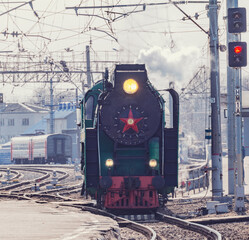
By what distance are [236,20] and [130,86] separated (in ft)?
9.60

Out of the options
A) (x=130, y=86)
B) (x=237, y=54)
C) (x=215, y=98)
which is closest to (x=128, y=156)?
(x=130, y=86)

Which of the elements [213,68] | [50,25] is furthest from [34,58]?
[213,68]

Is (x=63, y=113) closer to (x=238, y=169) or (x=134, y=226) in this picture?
(x=238, y=169)

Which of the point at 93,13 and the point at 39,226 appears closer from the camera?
the point at 39,226

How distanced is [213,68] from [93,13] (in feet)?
28.6

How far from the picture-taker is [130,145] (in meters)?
15.2

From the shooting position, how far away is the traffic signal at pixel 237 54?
47.8 feet

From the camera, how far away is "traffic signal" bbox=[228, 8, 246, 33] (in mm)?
14719

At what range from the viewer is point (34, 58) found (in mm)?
48312

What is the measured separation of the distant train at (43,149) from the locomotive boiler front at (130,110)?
44262mm

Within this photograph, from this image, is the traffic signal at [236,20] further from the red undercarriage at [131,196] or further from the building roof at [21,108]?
the building roof at [21,108]

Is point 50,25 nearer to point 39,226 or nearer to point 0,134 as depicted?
point 39,226

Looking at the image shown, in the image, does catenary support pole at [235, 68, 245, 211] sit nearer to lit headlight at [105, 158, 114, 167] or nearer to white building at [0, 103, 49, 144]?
lit headlight at [105, 158, 114, 167]

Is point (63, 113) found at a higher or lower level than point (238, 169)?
higher
